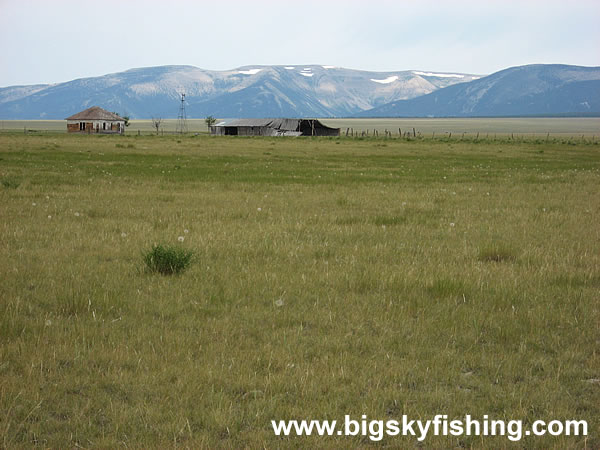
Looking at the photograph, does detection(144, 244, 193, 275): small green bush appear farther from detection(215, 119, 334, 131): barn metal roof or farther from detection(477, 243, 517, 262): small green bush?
detection(215, 119, 334, 131): barn metal roof

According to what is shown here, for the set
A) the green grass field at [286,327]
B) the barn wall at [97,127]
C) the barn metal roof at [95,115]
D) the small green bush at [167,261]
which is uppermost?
the barn metal roof at [95,115]

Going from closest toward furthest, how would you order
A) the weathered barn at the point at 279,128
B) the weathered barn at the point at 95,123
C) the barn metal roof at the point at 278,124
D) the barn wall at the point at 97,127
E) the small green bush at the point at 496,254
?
the small green bush at the point at 496,254
the weathered barn at the point at 279,128
the barn metal roof at the point at 278,124
the barn wall at the point at 97,127
the weathered barn at the point at 95,123

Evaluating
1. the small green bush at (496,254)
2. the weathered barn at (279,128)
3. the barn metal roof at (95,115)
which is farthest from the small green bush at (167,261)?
the barn metal roof at (95,115)

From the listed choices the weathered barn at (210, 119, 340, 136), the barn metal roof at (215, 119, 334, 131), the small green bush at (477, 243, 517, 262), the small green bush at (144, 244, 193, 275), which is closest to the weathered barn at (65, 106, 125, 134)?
the weathered barn at (210, 119, 340, 136)

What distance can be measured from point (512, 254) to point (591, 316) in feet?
11.1

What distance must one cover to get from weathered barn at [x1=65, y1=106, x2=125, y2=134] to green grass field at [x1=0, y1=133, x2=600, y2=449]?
127 m

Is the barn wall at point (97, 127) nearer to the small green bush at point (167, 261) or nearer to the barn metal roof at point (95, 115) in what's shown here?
the barn metal roof at point (95, 115)

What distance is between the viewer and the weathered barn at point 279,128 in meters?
125

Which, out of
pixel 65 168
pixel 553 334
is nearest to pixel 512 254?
pixel 553 334

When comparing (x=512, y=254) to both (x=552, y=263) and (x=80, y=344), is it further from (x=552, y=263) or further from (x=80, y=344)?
(x=80, y=344)

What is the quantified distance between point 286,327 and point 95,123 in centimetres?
13704

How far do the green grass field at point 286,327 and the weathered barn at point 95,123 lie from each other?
418ft

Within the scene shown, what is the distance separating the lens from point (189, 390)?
516 centimetres

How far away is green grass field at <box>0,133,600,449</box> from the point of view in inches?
190
